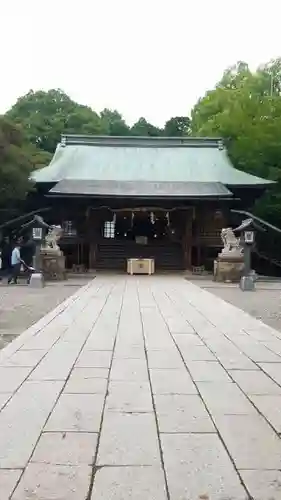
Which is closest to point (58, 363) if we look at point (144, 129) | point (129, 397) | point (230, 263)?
point (129, 397)

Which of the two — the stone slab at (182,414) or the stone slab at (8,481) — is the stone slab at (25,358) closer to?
the stone slab at (182,414)

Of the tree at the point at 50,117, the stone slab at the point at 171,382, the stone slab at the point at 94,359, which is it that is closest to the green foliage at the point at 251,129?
the tree at the point at 50,117

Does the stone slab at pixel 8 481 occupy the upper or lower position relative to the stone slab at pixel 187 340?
upper

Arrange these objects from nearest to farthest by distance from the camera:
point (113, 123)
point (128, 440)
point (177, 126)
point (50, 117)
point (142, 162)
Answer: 1. point (128, 440)
2. point (142, 162)
3. point (50, 117)
4. point (177, 126)
5. point (113, 123)

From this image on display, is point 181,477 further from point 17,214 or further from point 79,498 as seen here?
point 17,214

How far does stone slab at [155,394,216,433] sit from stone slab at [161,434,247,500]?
0.46 ft

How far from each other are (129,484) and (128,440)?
633 millimetres

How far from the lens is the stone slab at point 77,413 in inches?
145

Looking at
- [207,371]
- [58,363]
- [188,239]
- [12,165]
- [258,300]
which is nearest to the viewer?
[207,371]

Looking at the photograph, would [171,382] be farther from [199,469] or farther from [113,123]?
[113,123]

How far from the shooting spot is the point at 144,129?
54625mm

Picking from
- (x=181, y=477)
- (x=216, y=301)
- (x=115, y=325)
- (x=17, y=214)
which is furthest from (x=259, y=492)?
(x=17, y=214)

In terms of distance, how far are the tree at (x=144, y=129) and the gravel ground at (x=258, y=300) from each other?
38.1 metres

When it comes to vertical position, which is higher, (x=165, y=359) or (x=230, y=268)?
(x=230, y=268)
